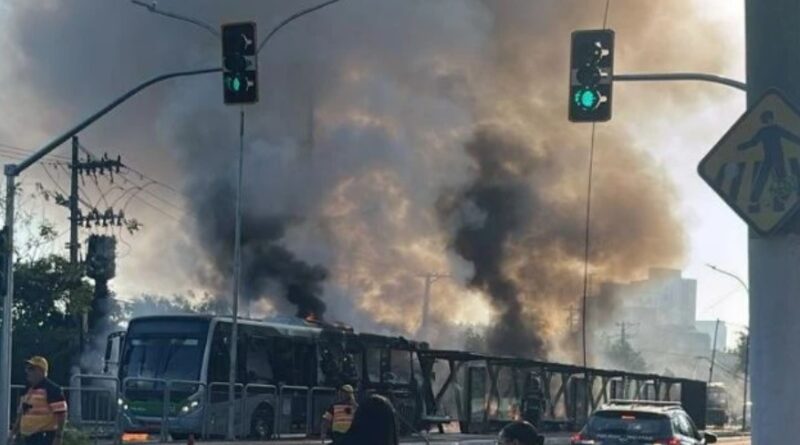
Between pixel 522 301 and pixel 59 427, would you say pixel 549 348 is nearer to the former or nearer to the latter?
pixel 522 301

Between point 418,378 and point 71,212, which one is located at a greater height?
point 71,212

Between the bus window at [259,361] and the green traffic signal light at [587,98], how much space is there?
11998 millimetres

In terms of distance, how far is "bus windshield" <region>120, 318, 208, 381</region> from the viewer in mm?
23891

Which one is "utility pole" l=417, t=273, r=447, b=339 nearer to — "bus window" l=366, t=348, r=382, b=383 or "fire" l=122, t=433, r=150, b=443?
"bus window" l=366, t=348, r=382, b=383

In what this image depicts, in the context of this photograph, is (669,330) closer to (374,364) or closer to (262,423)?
(374,364)

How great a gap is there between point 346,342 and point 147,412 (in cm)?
663

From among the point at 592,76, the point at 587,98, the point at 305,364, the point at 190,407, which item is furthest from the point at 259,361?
the point at 592,76

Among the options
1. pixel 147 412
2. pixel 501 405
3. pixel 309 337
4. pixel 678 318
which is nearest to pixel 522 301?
pixel 501 405

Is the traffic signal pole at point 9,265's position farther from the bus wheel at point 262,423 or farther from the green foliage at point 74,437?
the bus wheel at point 262,423

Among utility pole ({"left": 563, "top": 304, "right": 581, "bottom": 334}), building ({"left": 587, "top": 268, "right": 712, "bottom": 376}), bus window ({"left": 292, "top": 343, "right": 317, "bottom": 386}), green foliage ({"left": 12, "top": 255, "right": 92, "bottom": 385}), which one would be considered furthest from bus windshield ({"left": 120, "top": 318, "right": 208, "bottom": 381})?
building ({"left": 587, "top": 268, "right": 712, "bottom": 376})

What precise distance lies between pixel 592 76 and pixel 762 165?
10.9 metres

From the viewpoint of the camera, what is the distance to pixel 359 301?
47.0m

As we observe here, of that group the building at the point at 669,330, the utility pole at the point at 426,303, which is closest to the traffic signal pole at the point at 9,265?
the utility pole at the point at 426,303

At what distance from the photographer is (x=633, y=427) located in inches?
622
